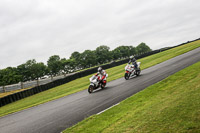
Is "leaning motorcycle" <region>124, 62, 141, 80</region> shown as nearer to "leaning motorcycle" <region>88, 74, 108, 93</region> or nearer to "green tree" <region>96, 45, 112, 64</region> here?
"leaning motorcycle" <region>88, 74, 108, 93</region>

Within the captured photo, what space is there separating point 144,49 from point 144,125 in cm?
17856

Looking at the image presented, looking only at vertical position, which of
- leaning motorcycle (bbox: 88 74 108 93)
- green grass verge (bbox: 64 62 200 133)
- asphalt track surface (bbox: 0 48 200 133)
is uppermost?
leaning motorcycle (bbox: 88 74 108 93)

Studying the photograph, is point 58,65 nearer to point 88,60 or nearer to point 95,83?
point 88,60

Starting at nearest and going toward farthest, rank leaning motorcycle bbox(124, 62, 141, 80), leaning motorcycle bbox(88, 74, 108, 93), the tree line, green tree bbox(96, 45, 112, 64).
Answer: leaning motorcycle bbox(88, 74, 108, 93) < leaning motorcycle bbox(124, 62, 141, 80) < the tree line < green tree bbox(96, 45, 112, 64)

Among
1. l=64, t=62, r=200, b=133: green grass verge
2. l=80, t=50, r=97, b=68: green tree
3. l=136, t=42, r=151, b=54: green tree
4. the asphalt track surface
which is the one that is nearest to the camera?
l=64, t=62, r=200, b=133: green grass verge

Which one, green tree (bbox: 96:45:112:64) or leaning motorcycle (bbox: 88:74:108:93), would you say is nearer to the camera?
leaning motorcycle (bbox: 88:74:108:93)

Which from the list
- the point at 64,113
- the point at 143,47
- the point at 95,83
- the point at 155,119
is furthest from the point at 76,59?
the point at 155,119

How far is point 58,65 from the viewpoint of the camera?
9175 centimetres

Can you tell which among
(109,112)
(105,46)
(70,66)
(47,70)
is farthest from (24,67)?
(109,112)

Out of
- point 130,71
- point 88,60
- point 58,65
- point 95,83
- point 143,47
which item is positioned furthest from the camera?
point 143,47

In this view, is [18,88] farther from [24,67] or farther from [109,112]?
[24,67]

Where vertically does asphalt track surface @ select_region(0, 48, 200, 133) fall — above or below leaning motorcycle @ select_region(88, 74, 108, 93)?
below

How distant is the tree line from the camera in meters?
76.1

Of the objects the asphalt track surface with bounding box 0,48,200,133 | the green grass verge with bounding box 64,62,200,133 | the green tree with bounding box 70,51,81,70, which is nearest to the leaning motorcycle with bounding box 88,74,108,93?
the asphalt track surface with bounding box 0,48,200,133
